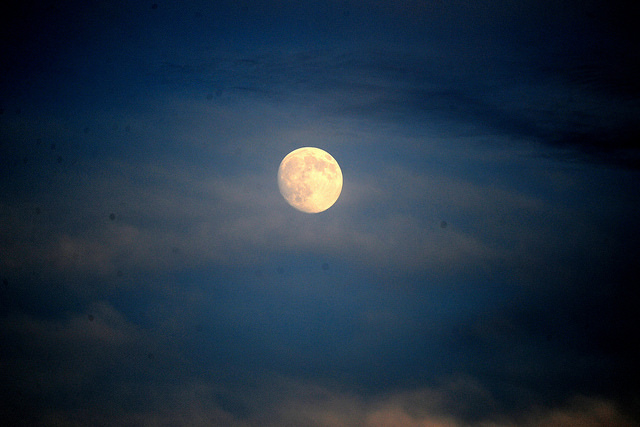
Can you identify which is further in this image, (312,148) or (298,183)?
(312,148)

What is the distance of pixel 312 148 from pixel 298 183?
3.23 m

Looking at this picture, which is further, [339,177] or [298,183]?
[339,177]

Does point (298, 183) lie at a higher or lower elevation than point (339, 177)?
lower

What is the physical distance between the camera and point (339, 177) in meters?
22.7

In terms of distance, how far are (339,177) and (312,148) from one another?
2751mm

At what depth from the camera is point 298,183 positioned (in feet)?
68.5

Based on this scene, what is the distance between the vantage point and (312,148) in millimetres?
22609

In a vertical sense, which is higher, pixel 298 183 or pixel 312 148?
pixel 312 148

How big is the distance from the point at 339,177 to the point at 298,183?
3336 millimetres
